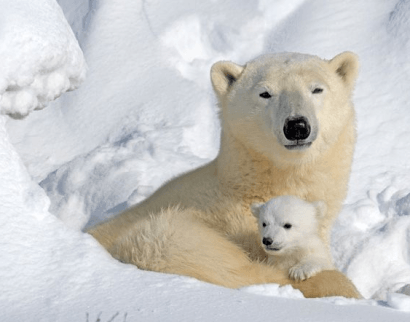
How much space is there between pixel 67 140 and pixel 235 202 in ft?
10.9

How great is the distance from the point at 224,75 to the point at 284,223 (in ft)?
3.44

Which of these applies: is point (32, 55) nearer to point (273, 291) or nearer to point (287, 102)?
point (287, 102)

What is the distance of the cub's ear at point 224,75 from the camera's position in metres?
4.39

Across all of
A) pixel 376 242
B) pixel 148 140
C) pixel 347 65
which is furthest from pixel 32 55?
pixel 148 140

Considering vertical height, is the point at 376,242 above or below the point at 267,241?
below

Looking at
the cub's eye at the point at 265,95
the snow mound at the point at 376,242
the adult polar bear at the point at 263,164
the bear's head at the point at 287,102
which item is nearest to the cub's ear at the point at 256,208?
the adult polar bear at the point at 263,164

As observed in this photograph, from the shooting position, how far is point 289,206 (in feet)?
12.7

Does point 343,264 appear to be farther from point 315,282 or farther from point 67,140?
point 67,140

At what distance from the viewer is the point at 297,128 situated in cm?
377

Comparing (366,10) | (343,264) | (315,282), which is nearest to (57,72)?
(315,282)

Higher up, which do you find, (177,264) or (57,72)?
(57,72)

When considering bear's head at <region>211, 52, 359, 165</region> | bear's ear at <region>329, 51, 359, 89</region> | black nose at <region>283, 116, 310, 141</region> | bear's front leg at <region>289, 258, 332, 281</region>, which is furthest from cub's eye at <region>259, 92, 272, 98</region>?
bear's front leg at <region>289, 258, 332, 281</region>

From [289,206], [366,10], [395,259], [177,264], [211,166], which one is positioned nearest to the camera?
[177,264]

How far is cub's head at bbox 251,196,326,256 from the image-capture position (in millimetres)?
3719
